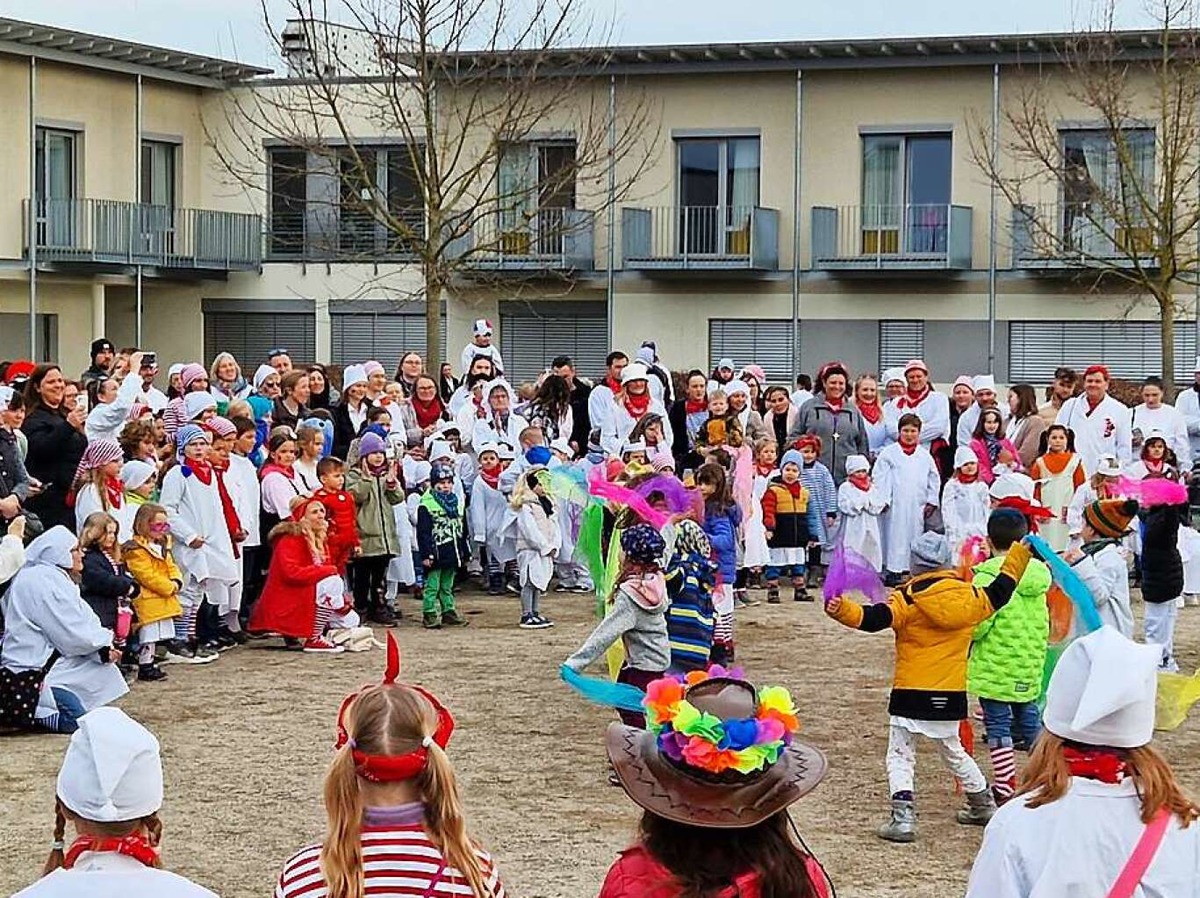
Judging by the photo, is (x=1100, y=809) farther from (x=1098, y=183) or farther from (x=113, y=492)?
(x=1098, y=183)

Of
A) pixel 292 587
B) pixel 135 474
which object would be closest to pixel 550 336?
pixel 292 587

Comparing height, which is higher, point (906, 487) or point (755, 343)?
point (755, 343)

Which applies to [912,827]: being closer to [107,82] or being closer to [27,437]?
[27,437]

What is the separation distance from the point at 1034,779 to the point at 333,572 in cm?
993

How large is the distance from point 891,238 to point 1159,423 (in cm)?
1503

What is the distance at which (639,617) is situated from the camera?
9.31 meters

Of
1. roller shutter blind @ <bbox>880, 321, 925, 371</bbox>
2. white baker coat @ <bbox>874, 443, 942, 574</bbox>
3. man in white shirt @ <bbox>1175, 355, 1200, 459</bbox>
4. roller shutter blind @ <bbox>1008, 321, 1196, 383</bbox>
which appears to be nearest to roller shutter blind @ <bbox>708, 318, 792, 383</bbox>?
roller shutter blind @ <bbox>880, 321, 925, 371</bbox>

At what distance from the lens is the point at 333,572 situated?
13.7 m

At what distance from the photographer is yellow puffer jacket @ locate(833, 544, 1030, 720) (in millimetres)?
8344

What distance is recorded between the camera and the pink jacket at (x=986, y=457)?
650 inches

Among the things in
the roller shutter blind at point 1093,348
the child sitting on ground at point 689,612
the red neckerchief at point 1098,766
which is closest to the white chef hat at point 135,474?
the child sitting on ground at point 689,612

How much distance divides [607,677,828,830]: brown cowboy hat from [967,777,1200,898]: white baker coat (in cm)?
62

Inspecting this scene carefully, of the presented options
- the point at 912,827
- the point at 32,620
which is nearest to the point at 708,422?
the point at 32,620

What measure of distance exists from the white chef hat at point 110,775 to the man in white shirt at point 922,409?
14107 mm
